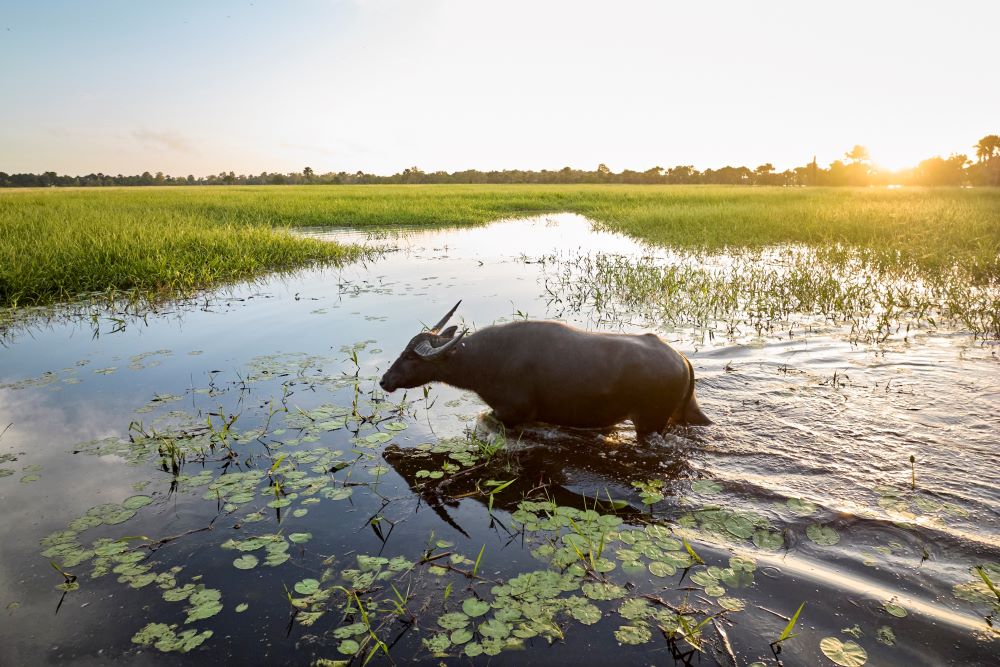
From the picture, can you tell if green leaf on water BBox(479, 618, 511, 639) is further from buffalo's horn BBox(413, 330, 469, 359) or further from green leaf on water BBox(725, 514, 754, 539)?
buffalo's horn BBox(413, 330, 469, 359)

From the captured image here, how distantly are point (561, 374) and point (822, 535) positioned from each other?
6.07 ft

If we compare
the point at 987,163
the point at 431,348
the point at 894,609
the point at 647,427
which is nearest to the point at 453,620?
the point at 894,609

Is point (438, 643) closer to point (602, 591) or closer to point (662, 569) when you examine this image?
point (602, 591)

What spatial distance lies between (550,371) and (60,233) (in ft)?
38.6

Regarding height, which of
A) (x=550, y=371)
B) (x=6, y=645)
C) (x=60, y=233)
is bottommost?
(x=6, y=645)

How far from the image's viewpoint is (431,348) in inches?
178

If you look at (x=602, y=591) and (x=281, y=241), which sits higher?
(x=281, y=241)

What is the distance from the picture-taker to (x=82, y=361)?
19.6 ft

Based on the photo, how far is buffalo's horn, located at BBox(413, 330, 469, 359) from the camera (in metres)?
4.35

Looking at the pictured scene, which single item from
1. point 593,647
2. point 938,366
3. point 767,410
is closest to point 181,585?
point 593,647

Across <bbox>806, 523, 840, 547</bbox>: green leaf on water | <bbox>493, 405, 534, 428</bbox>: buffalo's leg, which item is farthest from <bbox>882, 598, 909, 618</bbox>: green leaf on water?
<bbox>493, 405, 534, 428</bbox>: buffalo's leg

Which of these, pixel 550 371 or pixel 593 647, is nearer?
pixel 593 647

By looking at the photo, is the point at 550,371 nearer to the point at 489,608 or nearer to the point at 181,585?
the point at 489,608

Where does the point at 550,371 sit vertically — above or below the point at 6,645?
above
